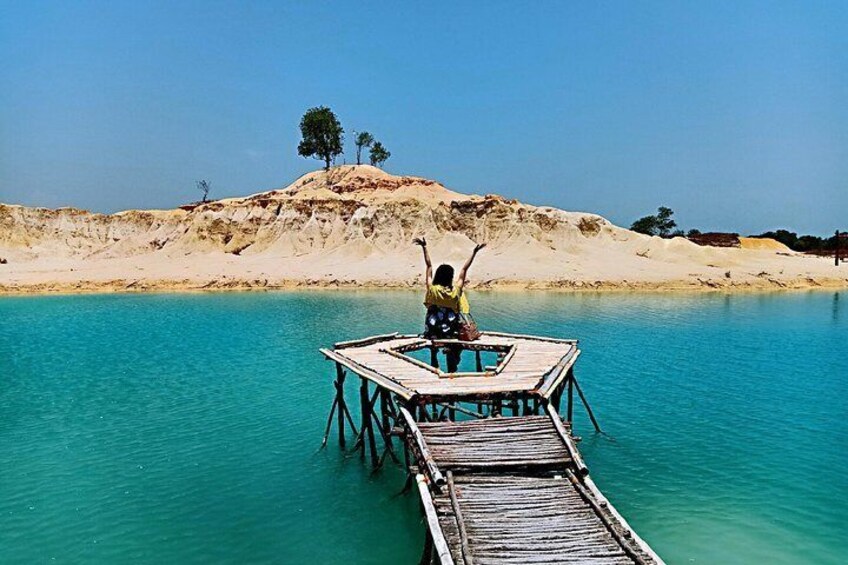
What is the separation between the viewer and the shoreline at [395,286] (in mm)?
50312

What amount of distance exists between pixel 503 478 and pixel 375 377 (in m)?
4.32

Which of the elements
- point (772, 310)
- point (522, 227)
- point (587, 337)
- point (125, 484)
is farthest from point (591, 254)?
point (125, 484)

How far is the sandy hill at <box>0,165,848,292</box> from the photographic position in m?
53.4

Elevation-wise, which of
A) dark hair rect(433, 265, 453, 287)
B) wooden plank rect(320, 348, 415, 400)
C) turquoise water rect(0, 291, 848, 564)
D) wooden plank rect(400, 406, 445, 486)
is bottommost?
turquoise water rect(0, 291, 848, 564)

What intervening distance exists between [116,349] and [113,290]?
28.9 meters

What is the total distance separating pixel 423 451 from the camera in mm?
8492

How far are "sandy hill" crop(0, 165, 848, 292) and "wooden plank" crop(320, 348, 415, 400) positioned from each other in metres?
38.4

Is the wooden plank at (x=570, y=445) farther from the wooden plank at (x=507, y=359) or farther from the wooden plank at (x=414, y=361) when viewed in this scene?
the wooden plank at (x=414, y=361)

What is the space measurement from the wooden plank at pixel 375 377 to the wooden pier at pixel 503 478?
0.10 feet

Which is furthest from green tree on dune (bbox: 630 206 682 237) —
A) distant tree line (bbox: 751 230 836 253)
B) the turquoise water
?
the turquoise water

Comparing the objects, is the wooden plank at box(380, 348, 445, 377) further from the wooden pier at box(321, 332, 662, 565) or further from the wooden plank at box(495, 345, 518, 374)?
the wooden plank at box(495, 345, 518, 374)

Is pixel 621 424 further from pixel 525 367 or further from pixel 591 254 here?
pixel 591 254

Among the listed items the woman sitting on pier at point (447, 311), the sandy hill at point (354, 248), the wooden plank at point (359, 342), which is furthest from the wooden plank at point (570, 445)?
the sandy hill at point (354, 248)

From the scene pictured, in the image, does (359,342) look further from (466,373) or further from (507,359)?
(466,373)
